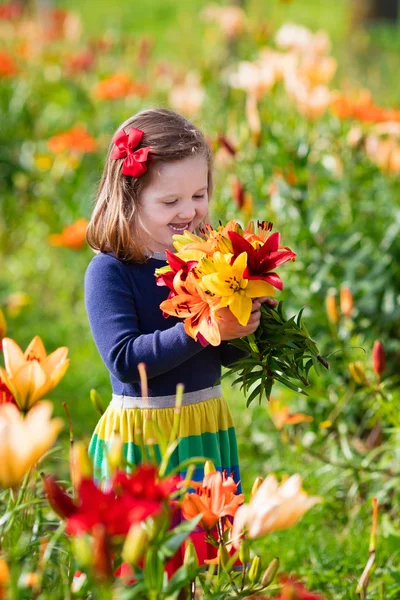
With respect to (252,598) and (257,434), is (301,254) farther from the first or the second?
(252,598)

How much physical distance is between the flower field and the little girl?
9 cm

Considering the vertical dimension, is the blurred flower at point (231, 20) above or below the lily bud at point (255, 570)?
above

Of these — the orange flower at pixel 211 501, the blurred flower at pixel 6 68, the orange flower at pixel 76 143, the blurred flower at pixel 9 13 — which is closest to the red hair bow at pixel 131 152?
the orange flower at pixel 211 501

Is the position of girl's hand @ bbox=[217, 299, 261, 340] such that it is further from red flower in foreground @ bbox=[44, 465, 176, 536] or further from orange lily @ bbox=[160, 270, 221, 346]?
red flower in foreground @ bbox=[44, 465, 176, 536]

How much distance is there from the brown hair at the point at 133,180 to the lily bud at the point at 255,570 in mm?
600

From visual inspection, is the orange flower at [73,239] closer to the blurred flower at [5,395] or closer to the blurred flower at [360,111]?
the blurred flower at [360,111]

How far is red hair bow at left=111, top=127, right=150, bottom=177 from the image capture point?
5.06ft

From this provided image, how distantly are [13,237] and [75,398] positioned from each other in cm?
164

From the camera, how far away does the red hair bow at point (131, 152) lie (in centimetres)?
154

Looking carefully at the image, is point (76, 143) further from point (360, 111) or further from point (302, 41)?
point (360, 111)

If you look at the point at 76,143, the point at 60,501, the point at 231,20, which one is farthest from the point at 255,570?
the point at 231,20

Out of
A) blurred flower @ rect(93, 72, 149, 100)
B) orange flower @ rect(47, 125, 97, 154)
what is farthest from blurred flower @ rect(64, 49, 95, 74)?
orange flower @ rect(47, 125, 97, 154)

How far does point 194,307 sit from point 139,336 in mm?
210

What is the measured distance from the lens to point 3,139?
5.12 meters
